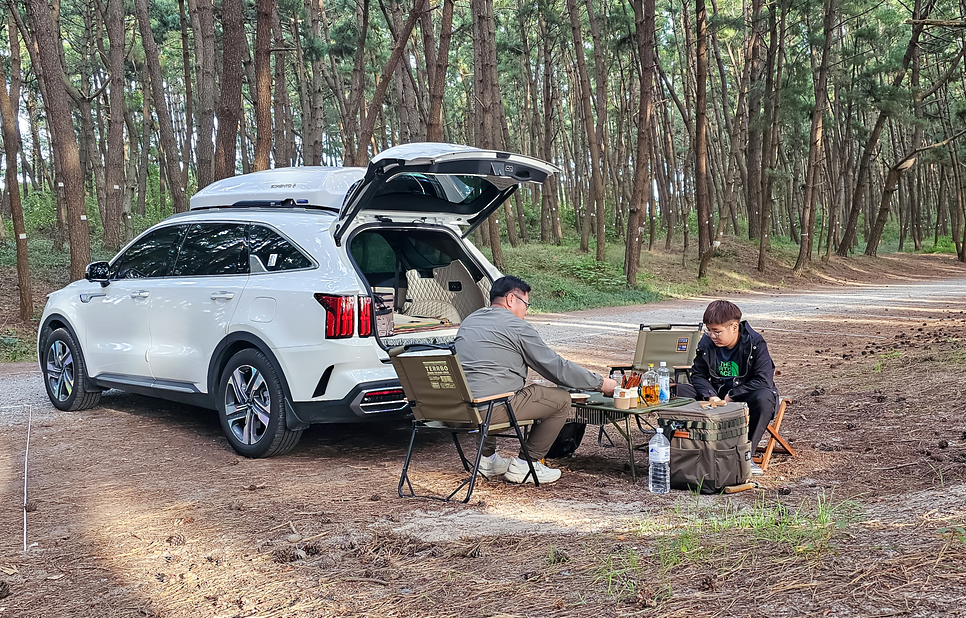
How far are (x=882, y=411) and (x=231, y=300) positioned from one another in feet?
17.4

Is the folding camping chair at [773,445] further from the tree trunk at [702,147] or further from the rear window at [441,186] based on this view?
the tree trunk at [702,147]

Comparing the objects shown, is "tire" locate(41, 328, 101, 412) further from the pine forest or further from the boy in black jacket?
the boy in black jacket

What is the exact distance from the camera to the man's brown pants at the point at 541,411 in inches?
212

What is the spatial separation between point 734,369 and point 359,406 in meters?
2.60

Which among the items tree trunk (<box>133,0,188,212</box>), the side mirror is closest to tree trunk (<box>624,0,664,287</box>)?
tree trunk (<box>133,0,188,212</box>)

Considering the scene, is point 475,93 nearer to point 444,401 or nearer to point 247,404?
point 247,404

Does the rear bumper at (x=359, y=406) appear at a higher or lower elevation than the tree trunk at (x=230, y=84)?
lower

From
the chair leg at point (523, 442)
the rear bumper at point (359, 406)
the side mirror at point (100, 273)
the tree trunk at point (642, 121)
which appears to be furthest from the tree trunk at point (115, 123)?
the chair leg at point (523, 442)

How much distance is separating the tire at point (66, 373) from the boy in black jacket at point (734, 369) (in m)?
5.57

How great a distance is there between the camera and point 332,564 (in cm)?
388

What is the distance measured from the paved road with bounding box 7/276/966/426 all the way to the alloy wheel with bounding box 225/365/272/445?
2749 millimetres

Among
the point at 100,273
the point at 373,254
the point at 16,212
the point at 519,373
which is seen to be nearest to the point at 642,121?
the point at 16,212

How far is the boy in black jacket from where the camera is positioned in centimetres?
561

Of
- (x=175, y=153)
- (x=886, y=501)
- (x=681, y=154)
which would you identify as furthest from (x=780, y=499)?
(x=681, y=154)
